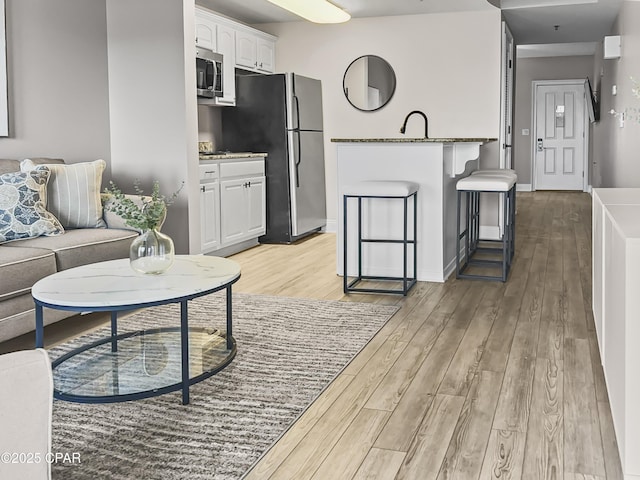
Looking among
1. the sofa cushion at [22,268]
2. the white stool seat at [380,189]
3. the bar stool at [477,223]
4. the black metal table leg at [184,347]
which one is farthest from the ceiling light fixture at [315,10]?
the black metal table leg at [184,347]

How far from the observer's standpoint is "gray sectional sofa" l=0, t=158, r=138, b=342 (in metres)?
3.19

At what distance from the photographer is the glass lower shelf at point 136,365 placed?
2.65m

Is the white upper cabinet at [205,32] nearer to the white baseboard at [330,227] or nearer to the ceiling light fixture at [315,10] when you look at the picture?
the ceiling light fixture at [315,10]

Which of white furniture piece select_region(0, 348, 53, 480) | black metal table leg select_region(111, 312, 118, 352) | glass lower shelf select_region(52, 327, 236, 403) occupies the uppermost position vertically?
white furniture piece select_region(0, 348, 53, 480)

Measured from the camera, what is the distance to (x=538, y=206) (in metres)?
10.1

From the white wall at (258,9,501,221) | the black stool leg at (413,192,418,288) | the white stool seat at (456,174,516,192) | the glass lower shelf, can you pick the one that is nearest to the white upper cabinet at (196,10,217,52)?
the white wall at (258,9,501,221)

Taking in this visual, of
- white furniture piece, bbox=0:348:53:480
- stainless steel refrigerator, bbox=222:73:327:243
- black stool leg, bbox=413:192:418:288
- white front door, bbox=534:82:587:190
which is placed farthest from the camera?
white front door, bbox=534:82:587:190

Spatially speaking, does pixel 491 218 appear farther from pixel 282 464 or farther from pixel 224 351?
pixel 282 464

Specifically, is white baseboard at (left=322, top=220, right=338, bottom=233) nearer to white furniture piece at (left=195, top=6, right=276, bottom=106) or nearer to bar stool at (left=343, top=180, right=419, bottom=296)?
white furniture piece at (left=195, top=6, right=276, bottom=106)

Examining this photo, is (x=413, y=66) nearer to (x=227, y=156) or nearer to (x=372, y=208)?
(x=227, y=156)

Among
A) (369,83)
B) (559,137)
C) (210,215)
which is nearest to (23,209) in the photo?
(210,215)

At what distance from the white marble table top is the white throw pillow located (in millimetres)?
1088

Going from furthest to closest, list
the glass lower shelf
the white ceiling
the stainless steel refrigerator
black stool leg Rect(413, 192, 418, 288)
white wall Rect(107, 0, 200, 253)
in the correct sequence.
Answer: the stainless steel refrigerator, the white ceiling, white wall Rect(107, 0, 200, 253), black stool leg Rect(413, 192, 418, 288), the glass lower shelf

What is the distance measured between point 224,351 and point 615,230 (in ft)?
5.91
